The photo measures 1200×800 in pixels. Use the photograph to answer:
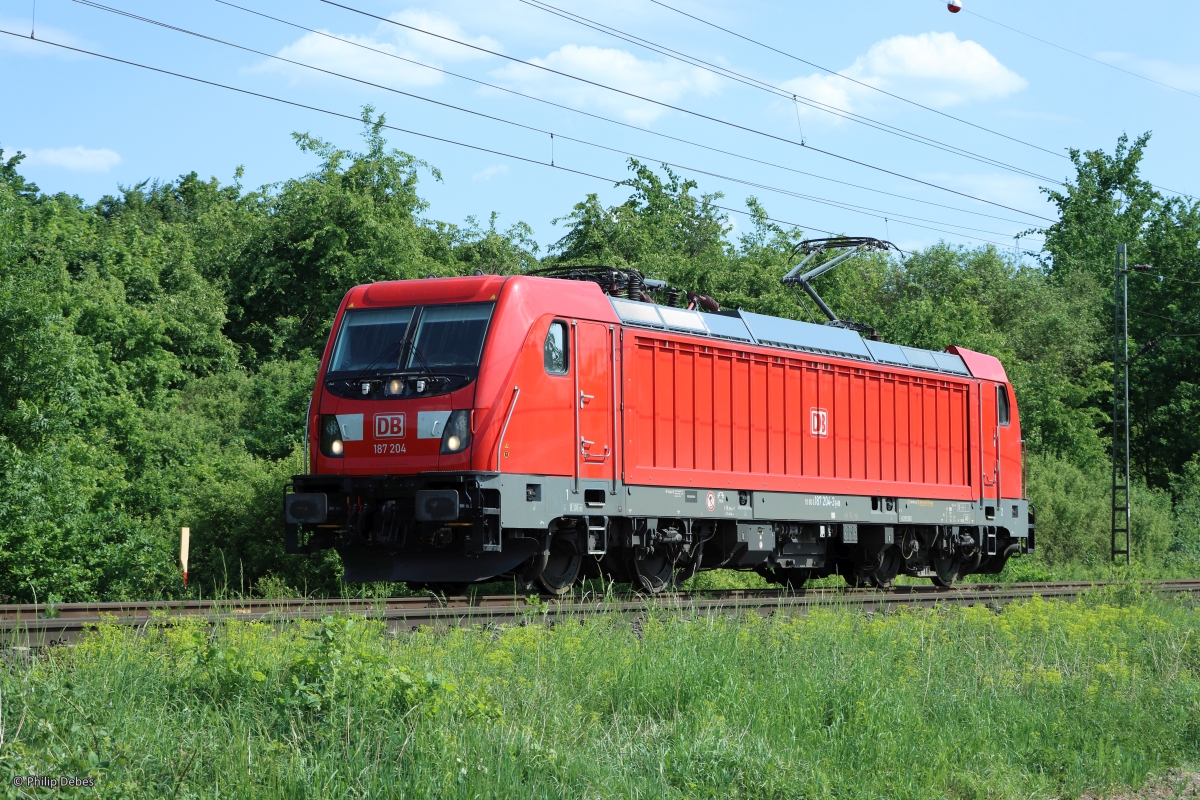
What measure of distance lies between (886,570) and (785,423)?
420cm

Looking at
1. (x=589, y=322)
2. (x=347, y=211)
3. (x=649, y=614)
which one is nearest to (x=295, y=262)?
(x=347, y=211)

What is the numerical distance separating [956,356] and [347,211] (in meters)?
23.5

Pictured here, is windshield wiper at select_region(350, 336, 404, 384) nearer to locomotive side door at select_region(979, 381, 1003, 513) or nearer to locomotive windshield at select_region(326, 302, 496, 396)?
locomotive windshield at select_region(326, 302, 496, 396)

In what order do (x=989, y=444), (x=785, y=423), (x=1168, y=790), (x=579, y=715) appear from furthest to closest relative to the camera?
(x=989, y=444) < (x=785, y=423) < (x=1168, y=790) < (x=579, y=715)

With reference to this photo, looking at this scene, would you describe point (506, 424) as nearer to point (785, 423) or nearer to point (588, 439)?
point (588, 439)

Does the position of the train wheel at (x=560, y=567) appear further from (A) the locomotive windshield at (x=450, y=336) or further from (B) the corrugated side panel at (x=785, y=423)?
(A) the locomotive windshield at (x=450, y=336)

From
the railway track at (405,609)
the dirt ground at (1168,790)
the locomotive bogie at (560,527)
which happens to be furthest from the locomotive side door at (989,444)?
the dirt ground at (1168,790)

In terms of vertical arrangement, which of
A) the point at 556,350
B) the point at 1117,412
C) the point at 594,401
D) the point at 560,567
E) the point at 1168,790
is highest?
the point at 1117,412

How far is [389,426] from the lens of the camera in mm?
13891

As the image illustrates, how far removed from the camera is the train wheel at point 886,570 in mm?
20312

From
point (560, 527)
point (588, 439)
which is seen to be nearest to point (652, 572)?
point (560, 527)

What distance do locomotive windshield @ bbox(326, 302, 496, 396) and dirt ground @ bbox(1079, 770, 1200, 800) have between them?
773 centimetres

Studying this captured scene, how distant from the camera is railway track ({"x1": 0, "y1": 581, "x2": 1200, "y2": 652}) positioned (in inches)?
373

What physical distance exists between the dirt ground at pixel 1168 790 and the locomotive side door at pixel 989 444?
44.9 feet
